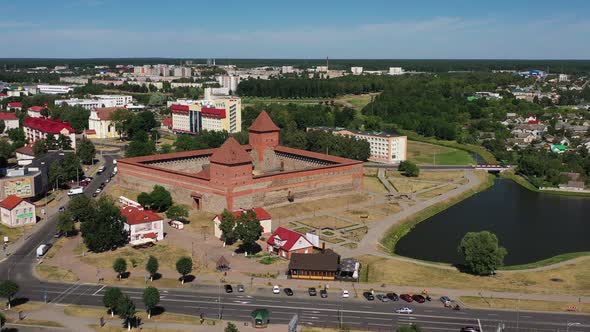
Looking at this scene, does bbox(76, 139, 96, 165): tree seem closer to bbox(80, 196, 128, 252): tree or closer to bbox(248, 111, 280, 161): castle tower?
bbox(248, 111, 280, 161): castle tower

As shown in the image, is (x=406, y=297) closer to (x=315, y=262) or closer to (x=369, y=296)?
(x=369, y=296)


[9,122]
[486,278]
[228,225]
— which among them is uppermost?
[9,122]

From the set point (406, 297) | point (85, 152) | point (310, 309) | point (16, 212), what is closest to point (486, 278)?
point (406, 297)

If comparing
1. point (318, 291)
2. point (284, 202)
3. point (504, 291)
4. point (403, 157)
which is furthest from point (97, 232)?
point (403, 157)

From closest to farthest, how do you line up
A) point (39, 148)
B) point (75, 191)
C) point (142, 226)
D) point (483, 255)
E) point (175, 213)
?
point (483, 255)
point (142, 226)
point (175, 213)
point (75, 191)
point (39, 148)

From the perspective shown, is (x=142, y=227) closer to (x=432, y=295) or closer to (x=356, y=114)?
(x=432, y=295)
